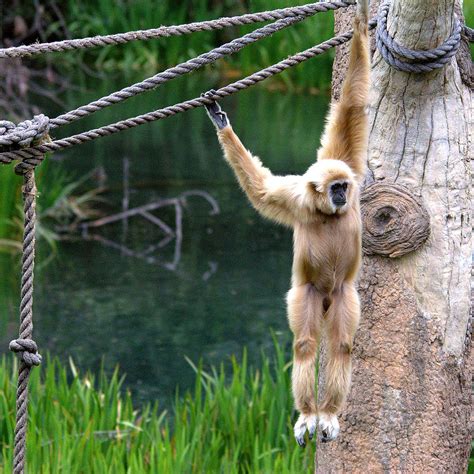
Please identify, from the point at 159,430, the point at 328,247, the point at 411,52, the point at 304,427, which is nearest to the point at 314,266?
the point at 328,247

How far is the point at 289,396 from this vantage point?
4.68 meters

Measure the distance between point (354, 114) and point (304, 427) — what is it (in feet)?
2.92

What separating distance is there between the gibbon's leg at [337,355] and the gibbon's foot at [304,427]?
0.04 meters

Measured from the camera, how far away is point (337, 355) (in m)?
2.60

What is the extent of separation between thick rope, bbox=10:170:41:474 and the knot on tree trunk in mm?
1055

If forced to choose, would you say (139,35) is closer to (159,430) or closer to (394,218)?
(394,218)

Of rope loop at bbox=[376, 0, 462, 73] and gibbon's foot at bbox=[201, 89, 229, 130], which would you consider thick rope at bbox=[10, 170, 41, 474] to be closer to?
gibbon's foot at bbox=[201, 89, 229, 130]

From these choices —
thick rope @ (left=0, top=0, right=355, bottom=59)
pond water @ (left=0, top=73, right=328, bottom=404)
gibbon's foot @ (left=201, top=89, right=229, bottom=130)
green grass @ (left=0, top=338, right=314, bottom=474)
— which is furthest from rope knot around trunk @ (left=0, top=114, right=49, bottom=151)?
pond water @ (left=0, top=73, right=328, bottom=404)

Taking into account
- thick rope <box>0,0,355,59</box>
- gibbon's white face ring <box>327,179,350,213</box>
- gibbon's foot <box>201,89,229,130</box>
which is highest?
thick rope <box>0,0,355,59</box>

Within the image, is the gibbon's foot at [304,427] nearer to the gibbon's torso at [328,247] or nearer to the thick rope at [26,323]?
the gibbon's torso at [328,247]

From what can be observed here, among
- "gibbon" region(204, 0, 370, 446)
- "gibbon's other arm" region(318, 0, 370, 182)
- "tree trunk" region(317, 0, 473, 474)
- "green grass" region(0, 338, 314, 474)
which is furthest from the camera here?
"green grass" region(0, 338, 314, 474)

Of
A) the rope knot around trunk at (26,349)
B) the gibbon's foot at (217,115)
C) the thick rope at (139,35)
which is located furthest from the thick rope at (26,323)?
the gibbon's foot at (217,115)

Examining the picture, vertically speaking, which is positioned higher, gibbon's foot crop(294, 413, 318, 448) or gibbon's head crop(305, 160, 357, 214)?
gibbon's head crop(305, 160, 357, 214)

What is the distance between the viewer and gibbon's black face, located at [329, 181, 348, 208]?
245cm
